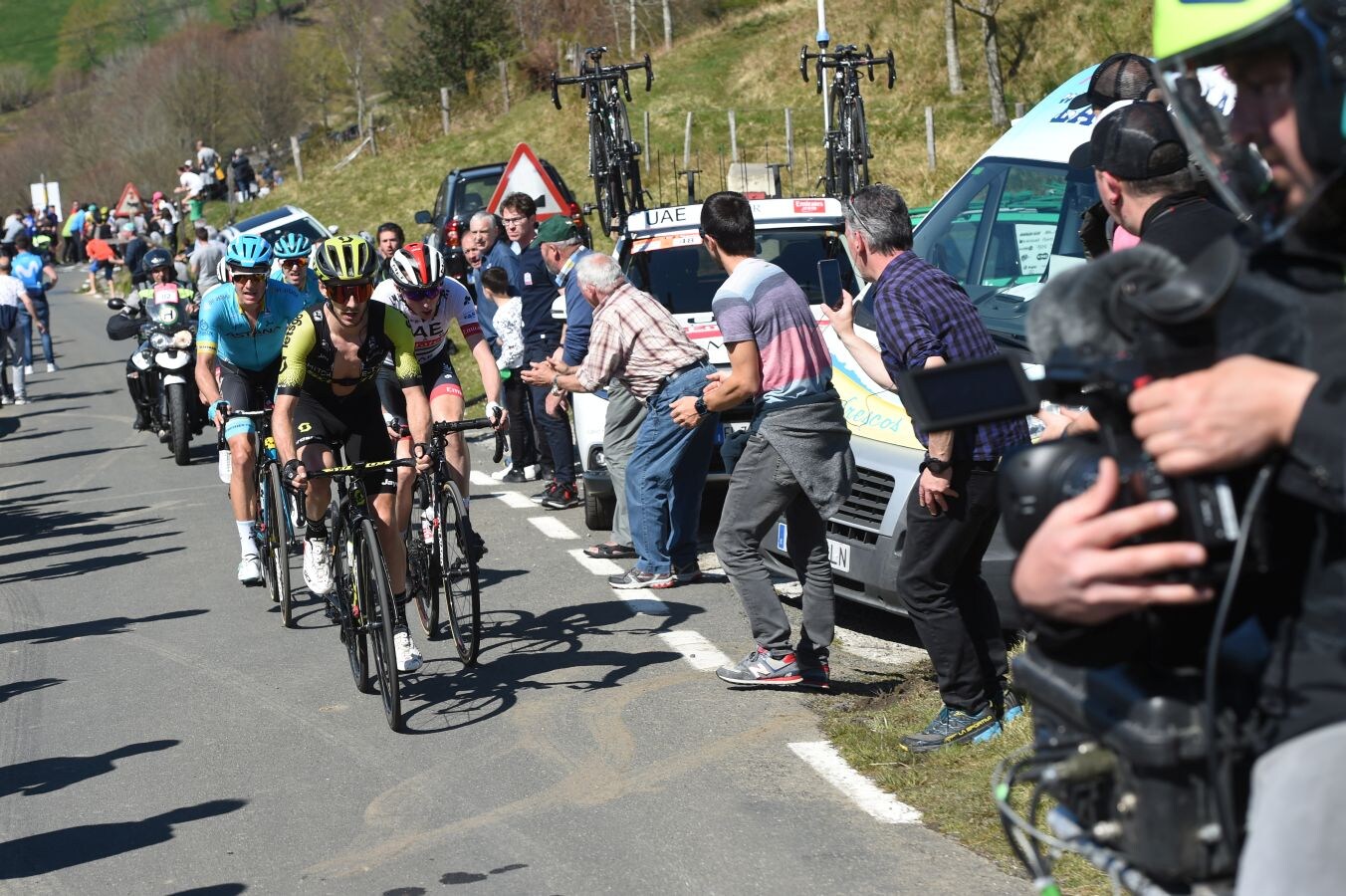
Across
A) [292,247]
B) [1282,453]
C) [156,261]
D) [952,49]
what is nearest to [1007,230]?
[292,247]

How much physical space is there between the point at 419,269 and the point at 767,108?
111 ft

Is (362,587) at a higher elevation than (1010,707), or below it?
higher

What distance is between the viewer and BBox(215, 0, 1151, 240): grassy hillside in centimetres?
3509

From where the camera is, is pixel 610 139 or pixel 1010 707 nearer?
pixel 1010 707

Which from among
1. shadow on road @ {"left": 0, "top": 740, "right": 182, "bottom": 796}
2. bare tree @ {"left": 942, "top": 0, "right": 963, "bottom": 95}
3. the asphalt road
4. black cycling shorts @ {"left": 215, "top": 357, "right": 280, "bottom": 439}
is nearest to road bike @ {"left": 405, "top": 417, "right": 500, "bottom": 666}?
the asphalt road

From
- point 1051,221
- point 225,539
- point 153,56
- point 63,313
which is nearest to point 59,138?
point 153,56

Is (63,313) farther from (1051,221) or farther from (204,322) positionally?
(1051,221)

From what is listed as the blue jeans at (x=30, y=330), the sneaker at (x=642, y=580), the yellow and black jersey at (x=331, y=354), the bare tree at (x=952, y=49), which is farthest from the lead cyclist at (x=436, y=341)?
the bare tree at (x=952, y=49)

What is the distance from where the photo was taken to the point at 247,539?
10.5m

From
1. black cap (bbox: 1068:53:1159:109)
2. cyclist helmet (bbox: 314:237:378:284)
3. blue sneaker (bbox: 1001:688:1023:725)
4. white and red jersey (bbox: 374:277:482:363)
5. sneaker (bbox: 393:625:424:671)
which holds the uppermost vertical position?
black cap (bbox: 1068:53:1159:109)

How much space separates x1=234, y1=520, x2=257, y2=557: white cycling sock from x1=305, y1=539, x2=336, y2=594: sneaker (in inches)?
79.7

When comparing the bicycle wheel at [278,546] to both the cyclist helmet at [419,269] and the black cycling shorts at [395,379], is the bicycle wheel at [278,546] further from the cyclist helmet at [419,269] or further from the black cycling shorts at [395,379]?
the cyclist helmet at [419,269]

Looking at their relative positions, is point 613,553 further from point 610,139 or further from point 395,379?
point 610,139

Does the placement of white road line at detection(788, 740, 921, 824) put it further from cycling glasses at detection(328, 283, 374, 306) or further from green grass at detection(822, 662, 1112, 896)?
cycling glasses at detection(328, 283, 374, 306)
